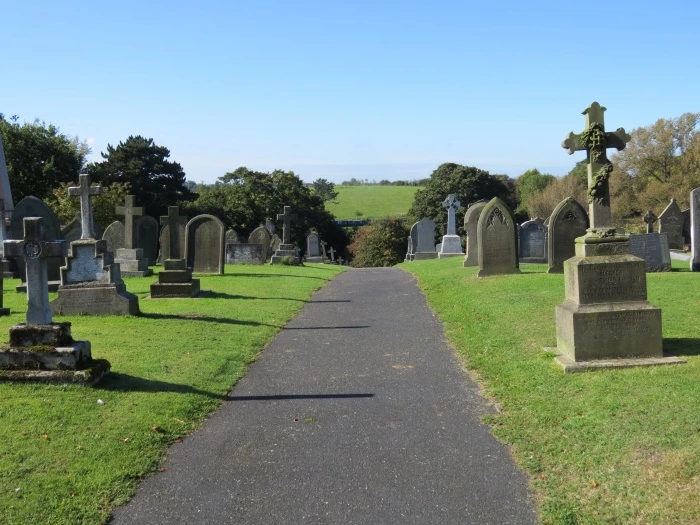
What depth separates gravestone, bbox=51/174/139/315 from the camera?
41.9 feet

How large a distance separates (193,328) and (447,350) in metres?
4.46

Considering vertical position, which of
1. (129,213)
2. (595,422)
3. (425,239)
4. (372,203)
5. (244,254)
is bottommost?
(595,422)

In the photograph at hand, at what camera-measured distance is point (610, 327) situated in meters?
7.98

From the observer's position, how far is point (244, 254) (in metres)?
29.1

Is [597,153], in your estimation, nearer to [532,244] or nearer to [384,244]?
[532,244]

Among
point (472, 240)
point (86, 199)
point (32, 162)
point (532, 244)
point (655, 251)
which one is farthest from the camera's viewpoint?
point (32, 162)

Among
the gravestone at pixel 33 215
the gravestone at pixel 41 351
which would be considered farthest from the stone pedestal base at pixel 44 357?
the gravestone at pixel 33 215

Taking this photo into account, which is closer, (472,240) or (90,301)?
(90,301)

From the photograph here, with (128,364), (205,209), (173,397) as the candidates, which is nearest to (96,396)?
(173,397)

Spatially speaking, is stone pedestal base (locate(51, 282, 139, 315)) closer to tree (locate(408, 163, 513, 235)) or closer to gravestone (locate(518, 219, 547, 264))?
gravestone (locate(518, 219, 547, 264))

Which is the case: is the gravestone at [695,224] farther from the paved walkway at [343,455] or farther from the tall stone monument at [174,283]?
the tall stone monument at [174,283]

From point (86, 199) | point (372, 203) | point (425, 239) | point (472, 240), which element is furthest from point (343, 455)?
point (372, 203)

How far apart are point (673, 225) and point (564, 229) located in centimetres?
1465

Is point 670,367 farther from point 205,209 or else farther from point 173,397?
point 205,209
